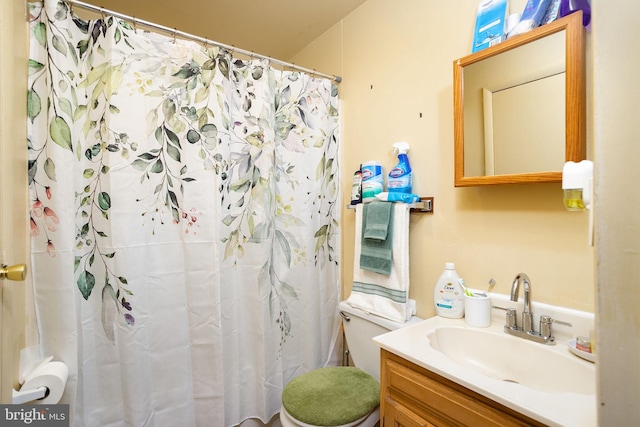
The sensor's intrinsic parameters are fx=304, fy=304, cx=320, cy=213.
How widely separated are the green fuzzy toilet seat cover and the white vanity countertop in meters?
0.35

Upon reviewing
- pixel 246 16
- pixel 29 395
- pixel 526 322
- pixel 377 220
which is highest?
pixel 246 16

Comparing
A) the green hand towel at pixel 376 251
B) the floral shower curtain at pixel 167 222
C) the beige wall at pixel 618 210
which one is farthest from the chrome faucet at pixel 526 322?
the floral shower curtain at pixel 167 222

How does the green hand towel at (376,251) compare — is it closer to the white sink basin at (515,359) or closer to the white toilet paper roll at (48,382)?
the white sink basin at (515,359)

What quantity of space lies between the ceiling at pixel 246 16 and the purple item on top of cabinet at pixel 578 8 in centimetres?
102

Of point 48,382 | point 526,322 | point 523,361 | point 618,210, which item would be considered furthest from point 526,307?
point 48,382

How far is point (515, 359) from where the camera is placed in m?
0.97

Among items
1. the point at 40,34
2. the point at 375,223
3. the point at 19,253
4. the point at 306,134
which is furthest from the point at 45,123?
the point at 375,223

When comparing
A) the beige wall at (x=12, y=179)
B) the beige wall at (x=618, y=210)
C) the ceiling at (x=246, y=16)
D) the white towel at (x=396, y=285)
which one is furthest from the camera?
the ceiling at (x=246, y=16)

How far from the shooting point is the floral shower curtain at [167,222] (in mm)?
1078

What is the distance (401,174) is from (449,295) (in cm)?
55

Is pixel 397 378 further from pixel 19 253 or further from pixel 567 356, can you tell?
pixel 19 253

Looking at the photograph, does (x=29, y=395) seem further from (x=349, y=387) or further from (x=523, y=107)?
(x=523, y=107)

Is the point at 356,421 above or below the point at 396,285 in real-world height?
below

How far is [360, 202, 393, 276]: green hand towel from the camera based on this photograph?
1.35 meters
